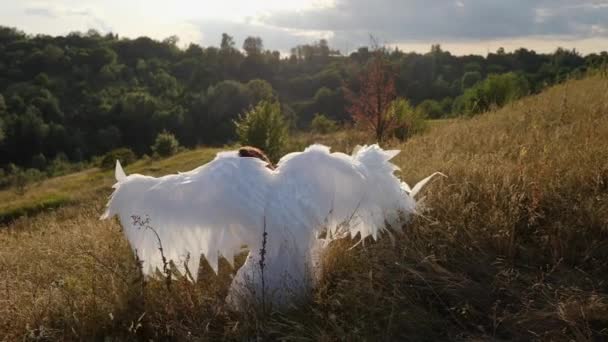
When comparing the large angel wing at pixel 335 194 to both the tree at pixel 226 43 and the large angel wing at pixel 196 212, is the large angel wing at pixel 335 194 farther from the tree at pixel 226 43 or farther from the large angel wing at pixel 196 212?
the tree at pixel 226 43

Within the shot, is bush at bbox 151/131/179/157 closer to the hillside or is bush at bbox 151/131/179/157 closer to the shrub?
the hillside

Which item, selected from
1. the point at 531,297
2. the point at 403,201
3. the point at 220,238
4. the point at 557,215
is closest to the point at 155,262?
the point at 220,238

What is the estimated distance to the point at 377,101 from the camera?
12.6m

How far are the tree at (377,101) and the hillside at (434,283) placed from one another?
27.4ft

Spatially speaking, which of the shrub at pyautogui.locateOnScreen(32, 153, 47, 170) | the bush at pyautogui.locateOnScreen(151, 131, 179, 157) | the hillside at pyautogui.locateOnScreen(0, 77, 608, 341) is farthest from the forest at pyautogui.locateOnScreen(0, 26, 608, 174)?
the hillside at pyautogui.locateOnScreen(0, 77, 608, 341)

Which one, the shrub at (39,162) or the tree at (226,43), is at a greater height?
the tree at (226,43)

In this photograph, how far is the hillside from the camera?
107 inches

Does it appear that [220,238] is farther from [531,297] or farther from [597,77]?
[597,77]

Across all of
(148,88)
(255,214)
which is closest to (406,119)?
(255,214)

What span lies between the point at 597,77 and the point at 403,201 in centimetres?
654

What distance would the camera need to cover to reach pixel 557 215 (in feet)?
11.3

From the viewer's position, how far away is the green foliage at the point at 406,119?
41.7ft

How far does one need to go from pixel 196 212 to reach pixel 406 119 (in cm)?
1103

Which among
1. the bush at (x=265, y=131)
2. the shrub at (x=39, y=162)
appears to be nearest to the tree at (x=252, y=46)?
the shrub at (x=39, y=162)
